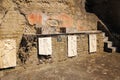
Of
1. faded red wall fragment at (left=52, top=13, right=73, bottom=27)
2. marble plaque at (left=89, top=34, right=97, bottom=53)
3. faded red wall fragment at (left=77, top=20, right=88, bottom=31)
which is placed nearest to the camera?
faded red wall fragment at (left=52, top=13, right=73, bottom=27)

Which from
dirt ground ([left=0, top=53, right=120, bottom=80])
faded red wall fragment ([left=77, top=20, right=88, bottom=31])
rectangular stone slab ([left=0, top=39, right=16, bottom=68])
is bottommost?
dirt ground ([left=0, top=53, right=120, bottom=80])

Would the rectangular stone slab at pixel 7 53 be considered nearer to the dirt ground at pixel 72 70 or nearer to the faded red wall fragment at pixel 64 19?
the dirt ground at pixel 72 70

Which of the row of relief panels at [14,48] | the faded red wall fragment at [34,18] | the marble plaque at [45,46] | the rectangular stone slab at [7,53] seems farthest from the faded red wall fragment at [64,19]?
the rectangular stone slab at [7,53]

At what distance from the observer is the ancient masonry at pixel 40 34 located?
6734mm

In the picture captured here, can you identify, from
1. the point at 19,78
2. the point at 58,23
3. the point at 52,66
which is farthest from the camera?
the point at 58,23

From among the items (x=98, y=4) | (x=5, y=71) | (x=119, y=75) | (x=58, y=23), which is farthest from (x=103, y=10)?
(x=5, y=71)

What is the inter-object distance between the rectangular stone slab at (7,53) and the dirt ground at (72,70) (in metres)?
0.24

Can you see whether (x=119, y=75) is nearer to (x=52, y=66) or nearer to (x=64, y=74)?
(x=64, y=74)

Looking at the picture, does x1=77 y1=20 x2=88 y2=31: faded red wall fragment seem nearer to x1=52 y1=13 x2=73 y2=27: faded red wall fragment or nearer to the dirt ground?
x1=52 y1=13 x2=73 y2=27: faded red wall fragment

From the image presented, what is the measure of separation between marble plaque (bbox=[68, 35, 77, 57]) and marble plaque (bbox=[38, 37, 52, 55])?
91 cm

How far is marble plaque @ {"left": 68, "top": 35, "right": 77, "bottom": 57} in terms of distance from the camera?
7.95m

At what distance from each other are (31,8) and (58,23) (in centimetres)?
145

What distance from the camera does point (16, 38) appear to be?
22.9ft

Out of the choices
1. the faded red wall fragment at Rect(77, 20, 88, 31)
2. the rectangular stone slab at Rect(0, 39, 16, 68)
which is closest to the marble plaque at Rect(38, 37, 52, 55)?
the rectangular stone slab at Rect(0, 39, 16, 68)
